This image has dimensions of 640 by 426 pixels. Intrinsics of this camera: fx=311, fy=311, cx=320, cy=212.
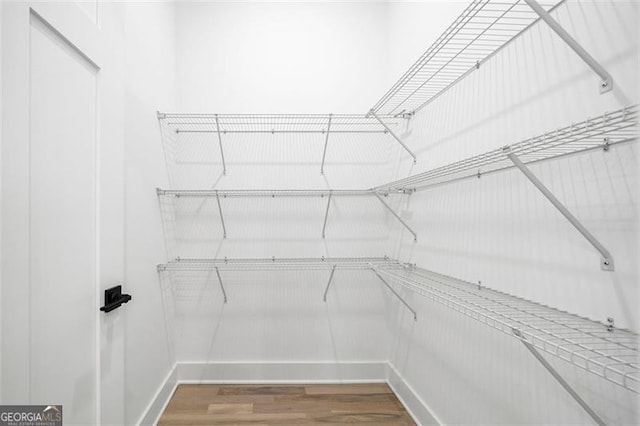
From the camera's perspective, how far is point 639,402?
712 millimetres

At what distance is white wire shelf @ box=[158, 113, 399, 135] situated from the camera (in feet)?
6.92

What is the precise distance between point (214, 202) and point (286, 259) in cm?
63

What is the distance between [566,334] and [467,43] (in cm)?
118

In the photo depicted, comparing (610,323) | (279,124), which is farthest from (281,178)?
(610,323)

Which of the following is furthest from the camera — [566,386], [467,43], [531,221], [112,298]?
[467,43]

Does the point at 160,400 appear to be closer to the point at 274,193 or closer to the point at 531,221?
the point at 274,193

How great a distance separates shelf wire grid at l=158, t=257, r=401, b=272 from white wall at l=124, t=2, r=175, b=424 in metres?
0.25

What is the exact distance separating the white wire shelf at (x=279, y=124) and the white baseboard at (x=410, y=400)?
65.6 inches

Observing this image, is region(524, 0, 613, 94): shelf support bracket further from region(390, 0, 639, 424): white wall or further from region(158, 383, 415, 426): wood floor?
region(158, 383, 415, 426): wood floor

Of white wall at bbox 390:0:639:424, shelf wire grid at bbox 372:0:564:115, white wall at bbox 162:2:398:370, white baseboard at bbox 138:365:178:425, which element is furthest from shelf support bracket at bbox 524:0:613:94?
white baseboard at bbox 138:365:178:425

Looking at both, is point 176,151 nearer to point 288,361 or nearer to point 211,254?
point 211,254

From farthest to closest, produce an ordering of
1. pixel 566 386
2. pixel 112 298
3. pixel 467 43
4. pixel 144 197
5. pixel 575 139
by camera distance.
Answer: pixel 144 197, pixel 467 43, pixel 112 298, pixel 566 386, pixel 575 139

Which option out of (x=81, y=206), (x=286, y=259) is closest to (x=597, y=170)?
(x=81, y=206)

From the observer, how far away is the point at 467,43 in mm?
1348
